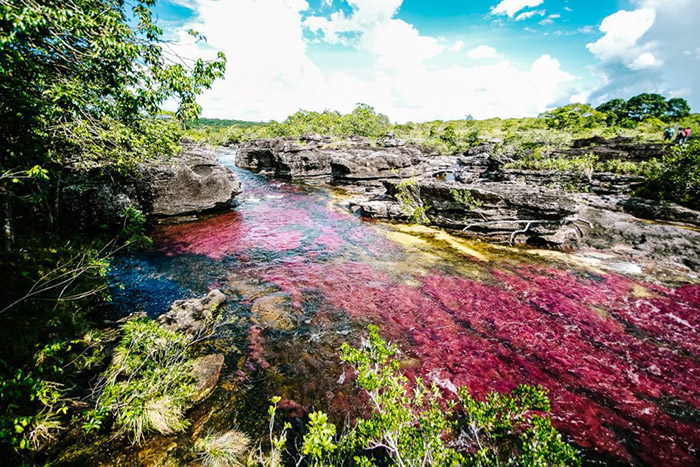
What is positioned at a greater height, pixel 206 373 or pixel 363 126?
pixel 363 126

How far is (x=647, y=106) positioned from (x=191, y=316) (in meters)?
120

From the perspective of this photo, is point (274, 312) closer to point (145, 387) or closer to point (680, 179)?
point (145, 387)

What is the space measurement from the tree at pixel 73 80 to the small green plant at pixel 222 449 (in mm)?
4787

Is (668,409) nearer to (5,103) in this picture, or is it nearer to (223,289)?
(223,289)

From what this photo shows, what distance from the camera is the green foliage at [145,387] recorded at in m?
3.93

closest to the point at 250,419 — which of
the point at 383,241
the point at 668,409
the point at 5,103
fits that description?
the point at 5,103

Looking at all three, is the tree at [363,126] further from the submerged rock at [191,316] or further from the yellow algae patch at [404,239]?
the submerged rock at [191,316]

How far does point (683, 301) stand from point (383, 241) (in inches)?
435

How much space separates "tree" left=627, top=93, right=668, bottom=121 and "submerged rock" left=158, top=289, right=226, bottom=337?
11213 cm

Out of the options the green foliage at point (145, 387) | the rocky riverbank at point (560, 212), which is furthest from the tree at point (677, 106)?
the green foliage at point (145, 387)

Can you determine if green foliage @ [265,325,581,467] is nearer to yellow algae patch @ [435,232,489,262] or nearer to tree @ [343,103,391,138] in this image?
yellow algae patch @ [435,232,489,262]

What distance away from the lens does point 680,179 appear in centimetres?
1634

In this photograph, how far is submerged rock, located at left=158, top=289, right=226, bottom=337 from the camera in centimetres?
654

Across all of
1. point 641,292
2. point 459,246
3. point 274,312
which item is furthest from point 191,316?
point 641,292
